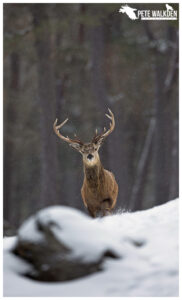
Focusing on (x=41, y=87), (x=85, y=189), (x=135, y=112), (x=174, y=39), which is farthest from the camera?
(x=135, y=112)

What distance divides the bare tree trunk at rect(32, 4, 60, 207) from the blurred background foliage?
0.10 ft

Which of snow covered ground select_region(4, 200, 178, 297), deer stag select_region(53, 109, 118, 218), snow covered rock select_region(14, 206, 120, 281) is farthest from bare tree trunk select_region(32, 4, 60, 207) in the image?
snow covered rock select_region(14, 206, 120, 281)

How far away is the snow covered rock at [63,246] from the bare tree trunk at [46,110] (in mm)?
12561

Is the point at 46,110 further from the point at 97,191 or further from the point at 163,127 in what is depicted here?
the point at 97,191

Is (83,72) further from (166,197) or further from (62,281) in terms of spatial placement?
(62,281)

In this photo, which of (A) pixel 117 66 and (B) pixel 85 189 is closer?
(B) pixel 85 189

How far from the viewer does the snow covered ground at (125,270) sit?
5031mm

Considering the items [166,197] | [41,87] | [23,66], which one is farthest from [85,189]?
[23,66]

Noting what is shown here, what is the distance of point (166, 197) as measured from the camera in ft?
64.8

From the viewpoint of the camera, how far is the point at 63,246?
5.38 meters

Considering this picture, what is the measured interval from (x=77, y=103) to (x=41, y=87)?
28.3 ft

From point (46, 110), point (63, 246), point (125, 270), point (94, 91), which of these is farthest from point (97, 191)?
point (94, 91)

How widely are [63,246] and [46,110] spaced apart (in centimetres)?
1300

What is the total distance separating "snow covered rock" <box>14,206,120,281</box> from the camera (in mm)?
5273
